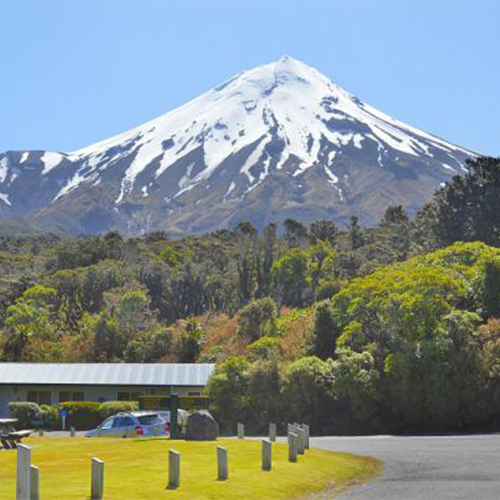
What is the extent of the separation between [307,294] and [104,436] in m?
46.0

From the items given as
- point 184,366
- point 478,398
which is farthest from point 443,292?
point 184,366

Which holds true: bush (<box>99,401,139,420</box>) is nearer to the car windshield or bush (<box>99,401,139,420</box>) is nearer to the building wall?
the building wall

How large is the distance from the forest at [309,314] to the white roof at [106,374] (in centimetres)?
384

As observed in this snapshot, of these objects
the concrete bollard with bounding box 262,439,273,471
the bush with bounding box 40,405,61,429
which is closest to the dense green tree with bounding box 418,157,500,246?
the bush with bounding box 40,405,61,429

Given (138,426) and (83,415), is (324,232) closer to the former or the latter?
(83,415)

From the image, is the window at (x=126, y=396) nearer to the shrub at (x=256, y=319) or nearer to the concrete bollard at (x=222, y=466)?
the shrub at (x=256, y=319)

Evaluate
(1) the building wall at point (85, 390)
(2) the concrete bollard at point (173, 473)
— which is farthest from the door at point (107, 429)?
(1) the building wall at point (85, 390)

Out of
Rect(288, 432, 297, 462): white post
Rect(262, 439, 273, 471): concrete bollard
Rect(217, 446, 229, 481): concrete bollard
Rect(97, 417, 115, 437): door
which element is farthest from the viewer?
Rect(97, 417, 115, 437): door

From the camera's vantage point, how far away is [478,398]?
43.3 metres

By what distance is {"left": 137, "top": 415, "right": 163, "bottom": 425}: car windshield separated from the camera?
33.9m

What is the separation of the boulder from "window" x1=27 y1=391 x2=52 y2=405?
99.4 feet

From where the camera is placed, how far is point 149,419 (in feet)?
112

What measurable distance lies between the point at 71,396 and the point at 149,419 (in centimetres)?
2668

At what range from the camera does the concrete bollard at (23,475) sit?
51.2 feet
